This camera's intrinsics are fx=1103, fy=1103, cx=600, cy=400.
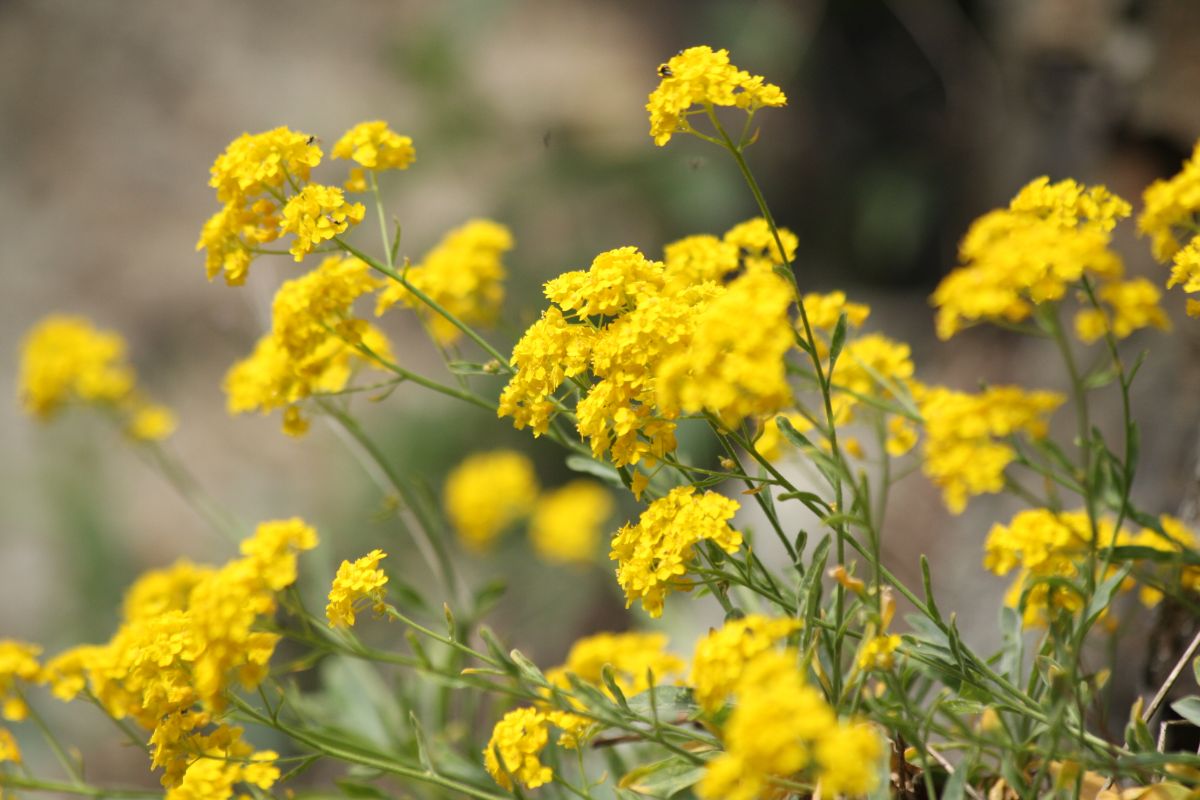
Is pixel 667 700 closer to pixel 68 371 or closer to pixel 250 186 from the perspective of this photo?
pixel 250 186

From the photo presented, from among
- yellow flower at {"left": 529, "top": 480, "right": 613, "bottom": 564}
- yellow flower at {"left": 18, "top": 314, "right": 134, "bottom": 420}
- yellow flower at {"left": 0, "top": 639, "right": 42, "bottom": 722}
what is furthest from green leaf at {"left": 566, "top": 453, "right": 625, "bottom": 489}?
yellow flower at {"left": 18, "top": 314, "right": 134, "bottom": 420}

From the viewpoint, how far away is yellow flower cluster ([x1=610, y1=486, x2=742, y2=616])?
0.98 metres

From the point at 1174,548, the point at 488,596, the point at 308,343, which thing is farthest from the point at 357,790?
the point at 1174,548

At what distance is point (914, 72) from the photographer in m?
3.89

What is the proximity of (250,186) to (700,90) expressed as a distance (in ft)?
1.61

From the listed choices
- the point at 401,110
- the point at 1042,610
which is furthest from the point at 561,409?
the point at 401,110

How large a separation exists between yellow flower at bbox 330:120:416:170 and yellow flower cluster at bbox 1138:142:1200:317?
2.59ft

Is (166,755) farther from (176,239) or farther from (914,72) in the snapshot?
(176,239)

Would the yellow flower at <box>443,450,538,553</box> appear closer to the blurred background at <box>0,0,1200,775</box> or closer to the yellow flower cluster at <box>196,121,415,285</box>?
the blurred background at <box>0,0,1200,775</box>

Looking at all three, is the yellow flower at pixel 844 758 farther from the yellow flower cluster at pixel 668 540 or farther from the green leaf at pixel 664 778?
the green leaf at pixel 664 778

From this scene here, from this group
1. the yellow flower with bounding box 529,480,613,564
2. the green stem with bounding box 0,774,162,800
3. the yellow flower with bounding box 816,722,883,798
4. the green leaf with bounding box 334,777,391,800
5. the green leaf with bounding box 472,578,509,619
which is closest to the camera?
the yellow flower with bounding box 816,722,883,798

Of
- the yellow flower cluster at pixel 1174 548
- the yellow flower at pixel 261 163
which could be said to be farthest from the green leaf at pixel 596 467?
the yellow flower cluster at pixel 1174 548

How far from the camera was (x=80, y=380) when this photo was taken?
2127mm

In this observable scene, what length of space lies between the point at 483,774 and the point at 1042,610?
0.72 m
